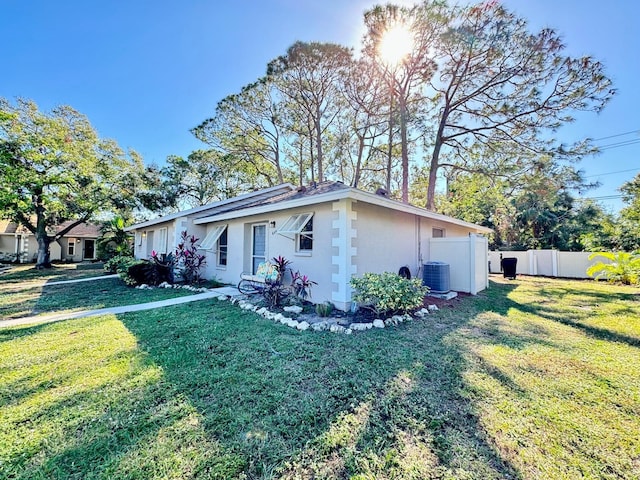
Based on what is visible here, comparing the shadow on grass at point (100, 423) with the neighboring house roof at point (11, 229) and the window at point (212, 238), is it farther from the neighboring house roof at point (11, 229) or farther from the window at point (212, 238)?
the neighboring house roof at point (11, 229)

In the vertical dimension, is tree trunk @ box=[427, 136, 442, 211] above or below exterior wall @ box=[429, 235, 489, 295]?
above

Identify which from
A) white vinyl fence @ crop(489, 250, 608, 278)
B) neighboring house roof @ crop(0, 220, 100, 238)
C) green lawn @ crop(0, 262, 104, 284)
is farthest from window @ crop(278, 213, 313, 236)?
neighboring house roof @ crop(0, 220, 100, 238)

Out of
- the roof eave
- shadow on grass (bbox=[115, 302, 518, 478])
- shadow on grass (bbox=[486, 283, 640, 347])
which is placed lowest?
shadow on grass (bbox=[115, 302, 518, 478])

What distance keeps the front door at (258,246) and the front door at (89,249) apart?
31907mm

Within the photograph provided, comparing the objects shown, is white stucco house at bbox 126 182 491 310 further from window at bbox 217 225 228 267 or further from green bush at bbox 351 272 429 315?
green bush at bbox 351 272 429 315

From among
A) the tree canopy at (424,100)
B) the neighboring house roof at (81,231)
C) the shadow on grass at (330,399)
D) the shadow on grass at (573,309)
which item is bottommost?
the shadow on grass at (330,399)

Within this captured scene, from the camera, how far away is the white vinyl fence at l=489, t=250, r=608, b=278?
1610 centimetres

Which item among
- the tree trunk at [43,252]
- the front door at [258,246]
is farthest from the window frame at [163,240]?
the tree trunk at [43,252]

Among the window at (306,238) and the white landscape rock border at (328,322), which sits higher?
the window at (306,238)

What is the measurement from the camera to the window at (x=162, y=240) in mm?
→ 16395

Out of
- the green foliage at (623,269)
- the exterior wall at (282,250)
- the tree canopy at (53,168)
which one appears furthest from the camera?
the tree canopy at (53,168)

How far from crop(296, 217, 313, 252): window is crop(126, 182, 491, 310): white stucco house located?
0.11 ft

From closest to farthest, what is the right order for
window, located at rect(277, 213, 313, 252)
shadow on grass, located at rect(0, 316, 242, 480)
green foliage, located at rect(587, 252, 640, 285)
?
shadow on grass, located at rect(0, 316, 242, 480)
window, located at rect(277, 213, 313, 252)
green foliage, located at rect(587, 252, 640, 285)

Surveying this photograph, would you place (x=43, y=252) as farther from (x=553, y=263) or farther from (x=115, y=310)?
(x=553, y=263)
